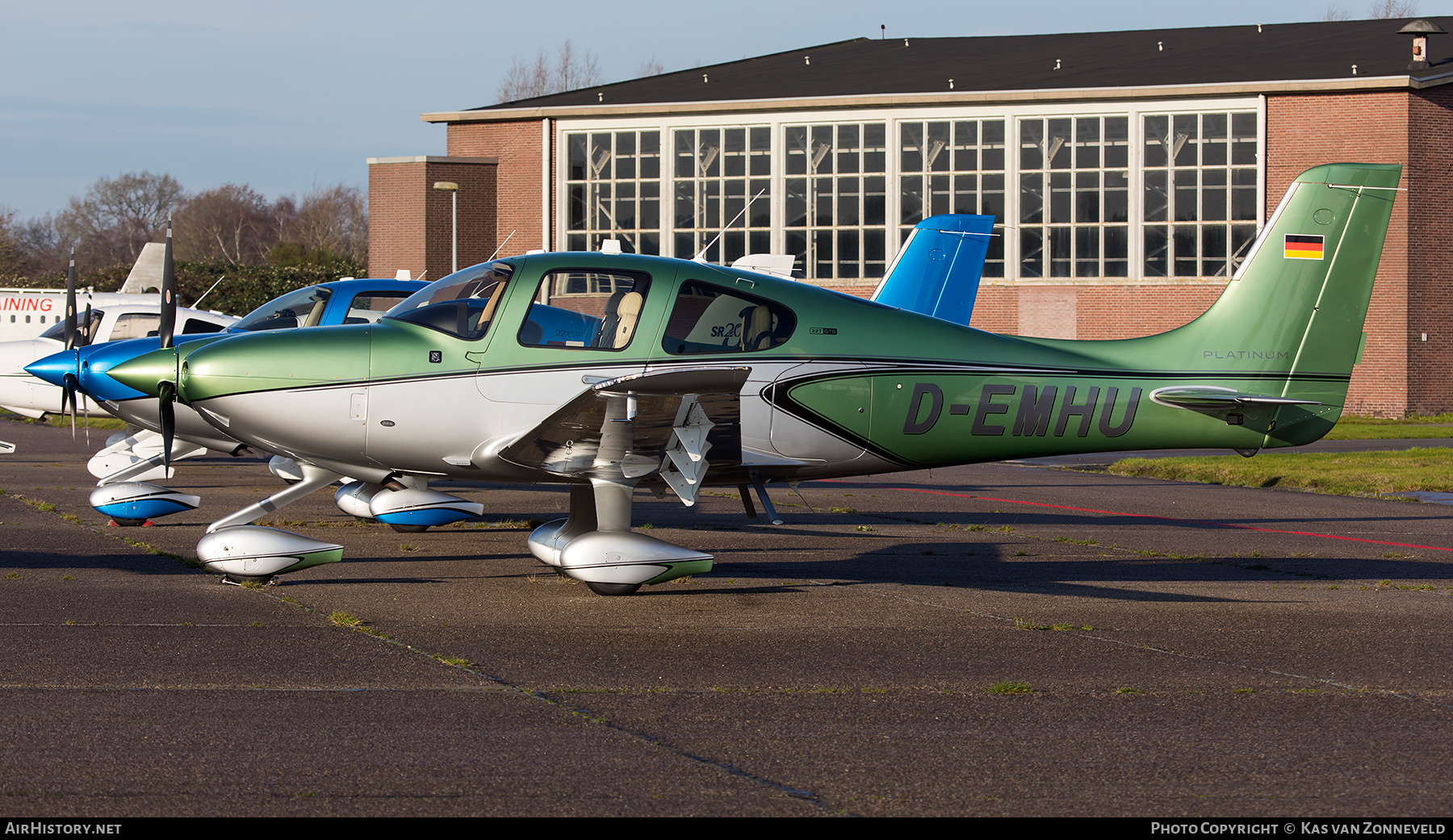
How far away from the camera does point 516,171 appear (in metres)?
39.8

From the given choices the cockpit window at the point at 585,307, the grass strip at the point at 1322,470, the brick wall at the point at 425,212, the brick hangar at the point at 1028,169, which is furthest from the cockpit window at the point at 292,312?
the brick wall at the point at 425,212

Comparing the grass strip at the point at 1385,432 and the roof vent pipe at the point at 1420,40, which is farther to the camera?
the roof vent pipe at the point at 1420,40

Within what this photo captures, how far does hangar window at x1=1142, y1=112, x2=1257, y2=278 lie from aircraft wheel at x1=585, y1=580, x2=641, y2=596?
30106 millimetres

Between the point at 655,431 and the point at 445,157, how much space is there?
3364 centimetres

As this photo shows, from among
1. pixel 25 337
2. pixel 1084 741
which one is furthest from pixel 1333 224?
pixel 25 337

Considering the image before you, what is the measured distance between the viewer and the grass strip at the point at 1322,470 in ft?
56.2

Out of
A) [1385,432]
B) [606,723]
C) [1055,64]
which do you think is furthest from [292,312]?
[1055,64]

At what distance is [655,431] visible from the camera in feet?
26.9

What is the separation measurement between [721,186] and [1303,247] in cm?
2945

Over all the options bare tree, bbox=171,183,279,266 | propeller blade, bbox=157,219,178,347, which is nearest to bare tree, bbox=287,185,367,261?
bare tree, bbox=171,183,279,266

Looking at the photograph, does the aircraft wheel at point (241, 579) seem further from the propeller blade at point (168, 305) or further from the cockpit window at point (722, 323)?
the cockpit window at point (722, 323)

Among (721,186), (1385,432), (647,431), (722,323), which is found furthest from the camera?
(721,186)

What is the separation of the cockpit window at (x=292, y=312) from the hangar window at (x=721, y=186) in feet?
82.2

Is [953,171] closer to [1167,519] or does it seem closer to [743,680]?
[1167,519]
